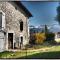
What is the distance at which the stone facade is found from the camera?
6266mm

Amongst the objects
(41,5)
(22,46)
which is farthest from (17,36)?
(41,5)

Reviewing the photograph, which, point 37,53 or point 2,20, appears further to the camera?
point 37,53

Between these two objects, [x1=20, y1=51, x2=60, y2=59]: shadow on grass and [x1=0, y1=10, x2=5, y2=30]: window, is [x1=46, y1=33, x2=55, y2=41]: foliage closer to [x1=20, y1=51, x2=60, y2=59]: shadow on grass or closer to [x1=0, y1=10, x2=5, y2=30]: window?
[x1=20, y1=51, x2=60, y2=59]: shadow on grass

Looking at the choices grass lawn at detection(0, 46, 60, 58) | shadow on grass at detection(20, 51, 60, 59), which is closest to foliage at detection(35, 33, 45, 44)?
grass lawn at detection(0, 46, 60, 58)

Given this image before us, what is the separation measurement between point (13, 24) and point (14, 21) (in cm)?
11

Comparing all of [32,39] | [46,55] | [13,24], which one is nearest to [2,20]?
[13,24]

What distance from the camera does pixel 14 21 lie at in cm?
632

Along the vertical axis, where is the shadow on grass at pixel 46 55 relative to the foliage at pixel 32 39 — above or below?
below

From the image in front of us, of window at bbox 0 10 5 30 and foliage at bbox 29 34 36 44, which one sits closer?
window at bbox 0 10 5 30

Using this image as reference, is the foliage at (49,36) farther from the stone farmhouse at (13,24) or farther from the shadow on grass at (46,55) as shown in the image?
the stone farmhouse at (13,24)

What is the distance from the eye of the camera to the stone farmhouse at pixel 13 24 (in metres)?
6.25

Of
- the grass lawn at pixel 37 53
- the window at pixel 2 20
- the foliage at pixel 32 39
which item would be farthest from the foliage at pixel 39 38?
the window at pixel 2 20

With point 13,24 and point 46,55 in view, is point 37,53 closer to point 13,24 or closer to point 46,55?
point 46,55

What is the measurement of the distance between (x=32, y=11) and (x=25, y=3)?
365 mm
